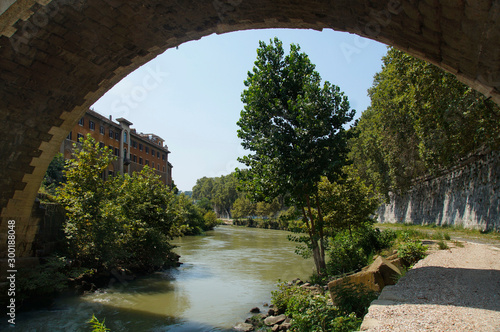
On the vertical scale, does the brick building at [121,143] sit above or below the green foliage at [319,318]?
above

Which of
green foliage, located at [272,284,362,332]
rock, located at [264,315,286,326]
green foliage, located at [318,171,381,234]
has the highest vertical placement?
green foliage, located at [318,171,381,234]

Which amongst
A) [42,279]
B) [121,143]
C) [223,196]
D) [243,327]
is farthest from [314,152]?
[223,196]

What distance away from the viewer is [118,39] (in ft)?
18.0

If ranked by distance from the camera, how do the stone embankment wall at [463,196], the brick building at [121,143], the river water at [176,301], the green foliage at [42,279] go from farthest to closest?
the brick building at [121,143] < the stone embankment wall at [463,196] < the green foliage at [42,279] < the river water at [176,301]

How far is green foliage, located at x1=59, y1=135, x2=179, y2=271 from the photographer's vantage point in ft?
37.5

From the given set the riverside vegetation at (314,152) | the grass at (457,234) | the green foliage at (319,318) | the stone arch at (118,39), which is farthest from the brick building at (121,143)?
the green foliage at (319,318)

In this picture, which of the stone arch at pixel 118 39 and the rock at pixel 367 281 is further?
the rock at pixel 367 281

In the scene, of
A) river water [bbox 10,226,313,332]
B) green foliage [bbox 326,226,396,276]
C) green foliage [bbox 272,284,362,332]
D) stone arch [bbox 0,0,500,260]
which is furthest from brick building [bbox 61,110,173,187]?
green foliage [bbox 272,284,362,332]

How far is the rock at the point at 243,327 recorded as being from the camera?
7531 millimetres

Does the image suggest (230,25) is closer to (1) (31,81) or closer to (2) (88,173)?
(1) (31,81)

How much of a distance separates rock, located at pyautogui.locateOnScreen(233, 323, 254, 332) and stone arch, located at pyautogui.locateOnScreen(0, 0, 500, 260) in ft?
18.3

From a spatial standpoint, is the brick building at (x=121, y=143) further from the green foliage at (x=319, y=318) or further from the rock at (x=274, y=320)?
the green foliage at (x=319, y=318)

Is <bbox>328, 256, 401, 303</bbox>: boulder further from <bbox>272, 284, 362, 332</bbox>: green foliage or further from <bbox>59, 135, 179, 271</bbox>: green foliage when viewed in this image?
<bbox>59, 135, 179, 271</bbox>: green foliage

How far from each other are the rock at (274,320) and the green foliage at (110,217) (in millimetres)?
6785
